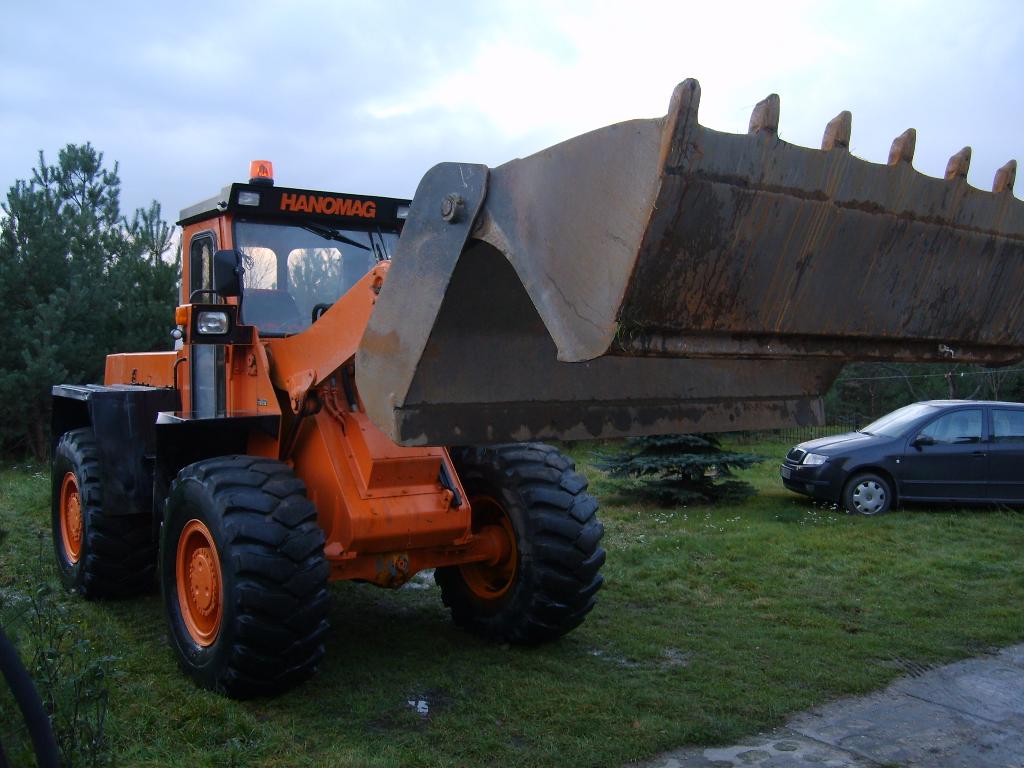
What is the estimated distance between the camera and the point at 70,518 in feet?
24.3

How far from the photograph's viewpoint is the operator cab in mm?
5918

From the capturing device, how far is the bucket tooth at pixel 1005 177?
4.02m

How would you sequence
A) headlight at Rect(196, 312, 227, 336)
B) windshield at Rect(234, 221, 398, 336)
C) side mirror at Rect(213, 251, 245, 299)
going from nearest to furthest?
side mirror at Rect(213, 251, 245, 299) → headlight at Rect(196, 312, 227, 336) → windshield at Rect(234, 221, 398, 336)

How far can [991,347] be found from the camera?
4328 mm

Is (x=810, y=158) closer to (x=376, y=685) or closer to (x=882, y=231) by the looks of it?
(x=882, y=231)

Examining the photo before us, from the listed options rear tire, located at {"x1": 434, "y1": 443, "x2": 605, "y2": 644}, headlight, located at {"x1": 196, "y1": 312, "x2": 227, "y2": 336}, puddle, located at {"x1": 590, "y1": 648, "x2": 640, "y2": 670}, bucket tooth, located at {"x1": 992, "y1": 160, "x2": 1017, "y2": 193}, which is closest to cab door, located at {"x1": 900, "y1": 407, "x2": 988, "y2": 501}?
puddle, located at {"x1": 590, "y1": 648, "x2": 640, "y2": 670}

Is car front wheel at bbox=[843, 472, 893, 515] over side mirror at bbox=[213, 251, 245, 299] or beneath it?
beneath

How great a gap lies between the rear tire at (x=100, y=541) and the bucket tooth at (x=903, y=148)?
5114mm

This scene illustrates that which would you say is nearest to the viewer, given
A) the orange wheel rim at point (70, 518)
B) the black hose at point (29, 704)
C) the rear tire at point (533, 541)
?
the black hose at point (29, 704)

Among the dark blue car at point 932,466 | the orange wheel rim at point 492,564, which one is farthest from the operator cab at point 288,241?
the dark blue car at point 932,466

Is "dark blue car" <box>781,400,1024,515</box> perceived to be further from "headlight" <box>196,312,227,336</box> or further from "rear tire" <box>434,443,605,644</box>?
"headlight" <box>196,312,227,336</box>

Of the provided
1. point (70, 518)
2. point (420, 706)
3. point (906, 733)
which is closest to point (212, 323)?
point (420, 706)

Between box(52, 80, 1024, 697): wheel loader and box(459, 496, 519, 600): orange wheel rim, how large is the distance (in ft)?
0.06

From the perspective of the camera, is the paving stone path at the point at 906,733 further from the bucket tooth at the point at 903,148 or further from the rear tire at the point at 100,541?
the rear tire at the point at 100,541
